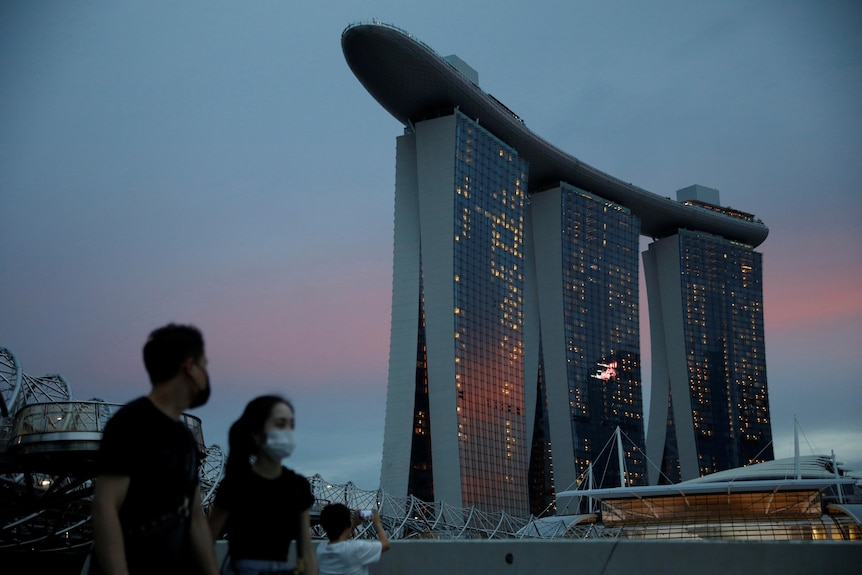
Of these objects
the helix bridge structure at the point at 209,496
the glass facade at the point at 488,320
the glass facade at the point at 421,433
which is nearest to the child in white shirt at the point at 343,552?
the helix bridge structure at the point at 209,496

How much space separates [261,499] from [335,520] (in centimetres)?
203

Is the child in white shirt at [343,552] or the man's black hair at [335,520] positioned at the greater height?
the man's black hair at [335,520]

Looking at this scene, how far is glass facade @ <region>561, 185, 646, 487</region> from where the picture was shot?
10125 centimetres

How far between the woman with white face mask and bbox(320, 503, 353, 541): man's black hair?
1775mm

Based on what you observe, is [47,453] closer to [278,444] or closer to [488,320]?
[278,444]

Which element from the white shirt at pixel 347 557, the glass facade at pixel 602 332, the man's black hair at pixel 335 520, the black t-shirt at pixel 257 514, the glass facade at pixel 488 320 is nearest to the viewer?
Answer: the black t-shirt at pixel 257 514

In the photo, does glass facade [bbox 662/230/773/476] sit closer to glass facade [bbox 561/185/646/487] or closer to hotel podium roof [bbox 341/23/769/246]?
glass facade [bbox 561/185/646/487]

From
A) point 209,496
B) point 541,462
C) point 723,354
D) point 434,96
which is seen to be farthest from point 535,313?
point 209,496

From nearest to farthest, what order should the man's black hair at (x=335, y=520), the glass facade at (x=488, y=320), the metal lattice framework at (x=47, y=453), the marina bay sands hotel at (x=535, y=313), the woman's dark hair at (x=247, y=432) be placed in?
the woman's dark hair at (x=247, y=432) → the man's black hair at (x=335, y=520) → the metal lattice framework at (x=47, y=453) → the marina bay sands hotel at (x=535, y=313) → the glass facade at (x=488, y=320)

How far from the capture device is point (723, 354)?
12412 centimetres

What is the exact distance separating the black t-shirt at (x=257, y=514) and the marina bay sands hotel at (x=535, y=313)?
64818mm

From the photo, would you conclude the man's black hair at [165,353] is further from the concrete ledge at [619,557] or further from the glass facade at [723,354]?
the glass facade at [723,354]

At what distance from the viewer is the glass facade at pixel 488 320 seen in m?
79.1

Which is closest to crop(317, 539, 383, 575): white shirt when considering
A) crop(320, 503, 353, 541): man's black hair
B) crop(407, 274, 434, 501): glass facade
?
crop(320, 503, 353, 541): man's black hair
